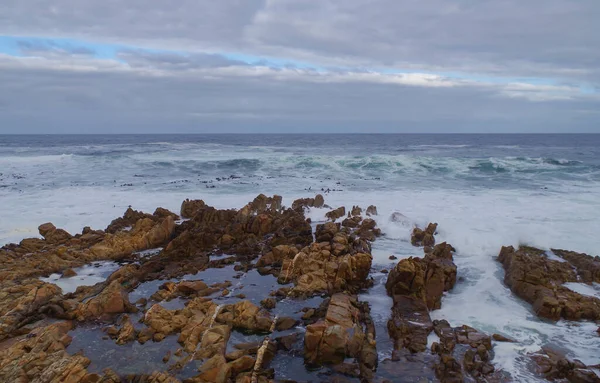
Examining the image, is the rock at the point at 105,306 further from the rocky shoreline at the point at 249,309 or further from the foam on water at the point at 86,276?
the foam on water at the point at 86,276

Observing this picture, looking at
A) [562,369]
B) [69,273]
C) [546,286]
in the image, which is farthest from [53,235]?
[546,286]

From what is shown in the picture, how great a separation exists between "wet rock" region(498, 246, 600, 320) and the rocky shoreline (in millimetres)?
36

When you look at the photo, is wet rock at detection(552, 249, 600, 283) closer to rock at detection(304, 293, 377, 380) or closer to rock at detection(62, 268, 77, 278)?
rock at detection(304, 293, 377, 380)

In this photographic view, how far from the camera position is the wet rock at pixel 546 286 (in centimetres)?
1084

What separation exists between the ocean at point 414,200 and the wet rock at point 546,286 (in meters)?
0.29

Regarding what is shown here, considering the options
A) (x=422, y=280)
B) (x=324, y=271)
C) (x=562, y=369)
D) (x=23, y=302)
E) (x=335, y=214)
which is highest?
(x=335, y=214)

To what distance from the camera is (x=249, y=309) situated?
1052 centimetres

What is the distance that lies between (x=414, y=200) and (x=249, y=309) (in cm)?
1648

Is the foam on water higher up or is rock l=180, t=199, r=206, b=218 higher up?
rock l=180, t=199, r=206, b=218

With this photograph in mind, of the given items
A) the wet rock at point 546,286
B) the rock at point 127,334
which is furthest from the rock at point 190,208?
the wet rock at point 546,286

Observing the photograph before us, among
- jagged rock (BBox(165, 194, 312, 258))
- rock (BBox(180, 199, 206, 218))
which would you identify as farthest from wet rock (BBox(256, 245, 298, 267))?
rock (BBox(180, 199, 206, 218))

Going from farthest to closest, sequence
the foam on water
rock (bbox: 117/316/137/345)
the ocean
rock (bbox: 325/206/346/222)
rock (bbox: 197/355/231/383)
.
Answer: rock (bbox: 325/206/346/222) < the foam on water < the ocean < rock (bbox: 117/316/137/345) < rock (bbox: 197/355/231/383)

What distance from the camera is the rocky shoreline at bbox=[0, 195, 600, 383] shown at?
8617 millimetres

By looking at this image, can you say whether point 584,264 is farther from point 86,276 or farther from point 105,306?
point 86,276
